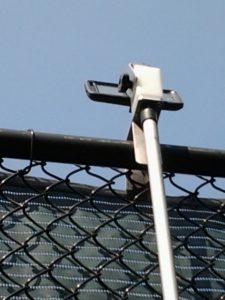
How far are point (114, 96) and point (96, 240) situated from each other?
31cm

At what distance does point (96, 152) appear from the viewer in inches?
95.3

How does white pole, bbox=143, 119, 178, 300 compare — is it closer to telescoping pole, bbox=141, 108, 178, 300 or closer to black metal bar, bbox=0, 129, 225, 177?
telescoping pole, bbox=141, 108, 178, 300

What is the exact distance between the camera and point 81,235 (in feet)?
7.99

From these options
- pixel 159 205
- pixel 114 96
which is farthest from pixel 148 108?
pixel 159 205

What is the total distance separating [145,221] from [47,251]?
0.77 feet

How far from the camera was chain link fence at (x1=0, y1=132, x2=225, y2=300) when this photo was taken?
2363 mm

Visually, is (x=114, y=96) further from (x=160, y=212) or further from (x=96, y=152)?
(x=160, y=212)

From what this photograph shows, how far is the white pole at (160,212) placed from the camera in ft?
6.73

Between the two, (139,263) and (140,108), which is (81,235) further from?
(140,108)

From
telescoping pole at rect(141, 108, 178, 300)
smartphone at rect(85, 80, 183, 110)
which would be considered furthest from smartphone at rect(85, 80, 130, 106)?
telescoping pole at rect(141, 108, 178, 300)

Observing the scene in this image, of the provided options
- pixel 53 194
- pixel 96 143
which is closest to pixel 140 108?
pixel 96 143

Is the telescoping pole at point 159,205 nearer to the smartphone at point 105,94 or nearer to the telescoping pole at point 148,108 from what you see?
the telescoping pole at point 148,108

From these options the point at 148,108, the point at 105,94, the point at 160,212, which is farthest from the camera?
the point at 105,94

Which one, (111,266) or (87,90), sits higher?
(87,90)
